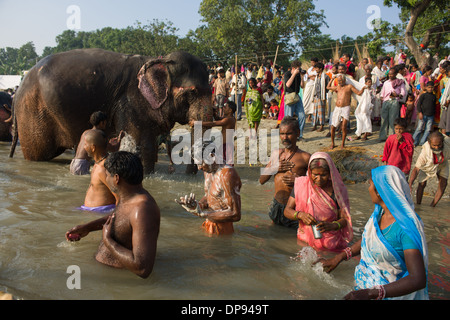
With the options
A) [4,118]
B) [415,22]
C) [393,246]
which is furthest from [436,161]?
[4,118]

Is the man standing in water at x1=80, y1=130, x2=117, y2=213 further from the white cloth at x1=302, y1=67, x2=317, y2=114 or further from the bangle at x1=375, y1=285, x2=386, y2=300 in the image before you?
the white cloth at x1=302, y1=67, x2=317, y2=114

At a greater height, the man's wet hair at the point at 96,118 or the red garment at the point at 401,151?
the man's wet hair at the point at 96,118

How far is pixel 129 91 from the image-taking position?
7.18 m

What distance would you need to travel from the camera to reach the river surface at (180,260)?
320 cm

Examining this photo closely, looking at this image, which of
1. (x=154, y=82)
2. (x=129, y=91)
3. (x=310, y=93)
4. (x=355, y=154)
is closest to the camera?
(x=154, y=82)

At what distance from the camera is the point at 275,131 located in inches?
461

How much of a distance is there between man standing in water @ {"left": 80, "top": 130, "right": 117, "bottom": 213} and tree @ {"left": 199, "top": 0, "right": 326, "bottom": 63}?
27802 mm

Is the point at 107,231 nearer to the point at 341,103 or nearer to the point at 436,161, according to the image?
the point at 436,161

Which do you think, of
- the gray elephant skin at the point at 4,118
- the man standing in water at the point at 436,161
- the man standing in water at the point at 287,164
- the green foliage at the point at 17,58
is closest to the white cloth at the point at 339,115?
the man standing in water at the point at 436,161

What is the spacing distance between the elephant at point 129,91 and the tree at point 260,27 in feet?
80.7

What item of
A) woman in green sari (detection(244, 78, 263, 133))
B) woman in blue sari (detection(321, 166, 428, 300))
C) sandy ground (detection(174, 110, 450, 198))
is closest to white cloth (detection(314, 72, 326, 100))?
sandy ground (detection(174, 110, 450, 198))

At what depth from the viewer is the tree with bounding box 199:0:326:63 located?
3203 cm

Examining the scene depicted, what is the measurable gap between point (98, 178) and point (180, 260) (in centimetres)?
126

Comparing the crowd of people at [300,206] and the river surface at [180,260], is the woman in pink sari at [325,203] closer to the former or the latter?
the crowd of people at [300,206]
